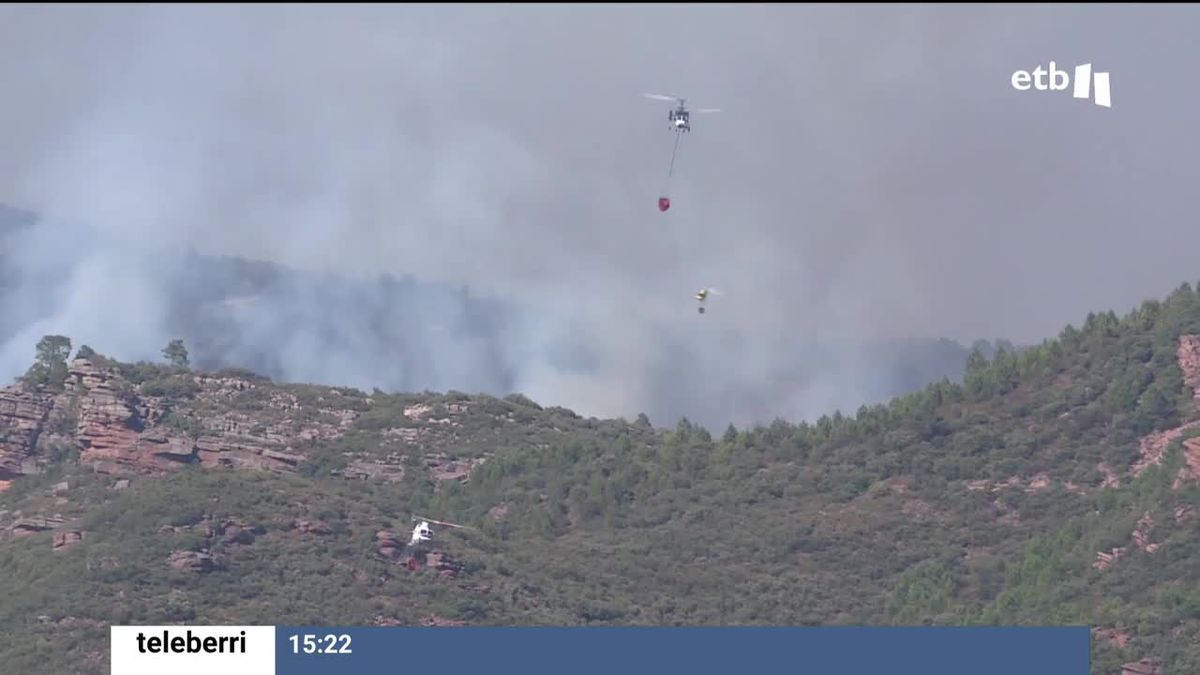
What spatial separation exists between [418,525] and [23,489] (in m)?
22.1

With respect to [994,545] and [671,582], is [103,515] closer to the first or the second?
[671,582]

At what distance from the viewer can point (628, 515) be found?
189000 mm

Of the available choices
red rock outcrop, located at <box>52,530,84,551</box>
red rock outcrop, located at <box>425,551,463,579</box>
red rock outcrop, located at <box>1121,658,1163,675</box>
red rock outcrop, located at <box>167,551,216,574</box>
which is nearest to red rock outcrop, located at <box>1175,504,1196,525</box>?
red rock outcrop, located at <box>1121,658,1163,675</box>

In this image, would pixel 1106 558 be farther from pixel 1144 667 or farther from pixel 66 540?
pixel 66 540

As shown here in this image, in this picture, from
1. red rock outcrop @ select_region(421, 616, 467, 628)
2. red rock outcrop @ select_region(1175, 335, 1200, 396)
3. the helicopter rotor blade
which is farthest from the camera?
red rock outcrop @ select_region(1175, 335, 1200, 396)

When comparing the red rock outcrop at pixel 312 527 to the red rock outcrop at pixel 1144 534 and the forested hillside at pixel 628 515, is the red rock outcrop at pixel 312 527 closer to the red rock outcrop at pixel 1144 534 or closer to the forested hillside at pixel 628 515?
the forested hillside at pixel 628 515

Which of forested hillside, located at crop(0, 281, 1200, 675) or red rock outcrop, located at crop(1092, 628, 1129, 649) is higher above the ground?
forested hillside, located at crop(0, 281, 1200, 675)

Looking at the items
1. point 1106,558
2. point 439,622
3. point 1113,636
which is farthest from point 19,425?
point 1113,636

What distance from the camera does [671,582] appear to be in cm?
17362

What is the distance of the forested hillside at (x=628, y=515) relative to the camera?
523ft

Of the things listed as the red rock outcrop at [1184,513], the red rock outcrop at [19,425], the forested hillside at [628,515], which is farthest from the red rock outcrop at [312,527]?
the red rock outcrop at [1184,513]

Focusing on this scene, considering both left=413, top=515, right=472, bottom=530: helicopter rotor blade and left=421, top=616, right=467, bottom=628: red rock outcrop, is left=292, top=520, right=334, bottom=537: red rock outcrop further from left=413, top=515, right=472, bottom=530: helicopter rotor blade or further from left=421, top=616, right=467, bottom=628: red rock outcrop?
left=421, top=616, right=467, bottom=628: red rock outcrop

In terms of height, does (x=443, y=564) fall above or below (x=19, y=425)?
below

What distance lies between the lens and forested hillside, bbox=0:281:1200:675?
15938 centimetres
